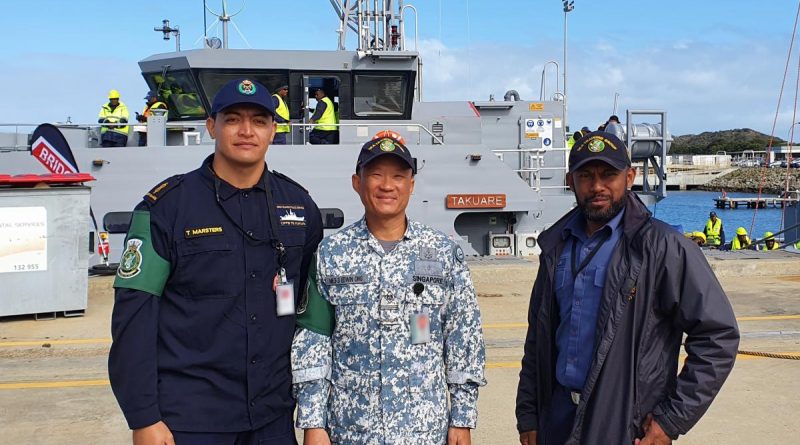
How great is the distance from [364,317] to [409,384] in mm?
262

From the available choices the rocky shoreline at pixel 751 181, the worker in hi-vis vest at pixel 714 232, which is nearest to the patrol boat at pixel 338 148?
the worker in hi-vis vest at pixel 714 232

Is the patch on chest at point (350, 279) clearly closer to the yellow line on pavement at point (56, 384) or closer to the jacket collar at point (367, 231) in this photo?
the jacket collar at point (367, 231)

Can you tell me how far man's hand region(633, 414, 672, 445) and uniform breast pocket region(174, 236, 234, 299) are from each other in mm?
1397

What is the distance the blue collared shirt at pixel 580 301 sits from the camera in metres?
2.34

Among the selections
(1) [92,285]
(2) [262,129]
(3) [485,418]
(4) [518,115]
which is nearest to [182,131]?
(1) [92,285]

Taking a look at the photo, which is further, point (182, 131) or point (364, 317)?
point (182, 131)

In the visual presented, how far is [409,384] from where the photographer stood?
2.30 m

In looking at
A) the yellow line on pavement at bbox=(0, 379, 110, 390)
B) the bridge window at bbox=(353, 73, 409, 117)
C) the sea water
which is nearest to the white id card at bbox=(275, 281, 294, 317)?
the yellow line on pavement at bbox=(0, 379, 110, 390)

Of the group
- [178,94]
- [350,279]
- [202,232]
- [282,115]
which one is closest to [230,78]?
[178,94]

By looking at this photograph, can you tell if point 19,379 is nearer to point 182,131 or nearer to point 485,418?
point 485,418

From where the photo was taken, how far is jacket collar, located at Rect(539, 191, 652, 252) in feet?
7.65

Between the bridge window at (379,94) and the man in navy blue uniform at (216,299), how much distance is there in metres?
8.31

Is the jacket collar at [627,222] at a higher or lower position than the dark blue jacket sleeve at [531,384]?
higher

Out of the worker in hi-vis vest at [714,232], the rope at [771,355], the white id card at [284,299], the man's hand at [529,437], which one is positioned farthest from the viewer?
the worker in hi-vis vest at [714,232]
